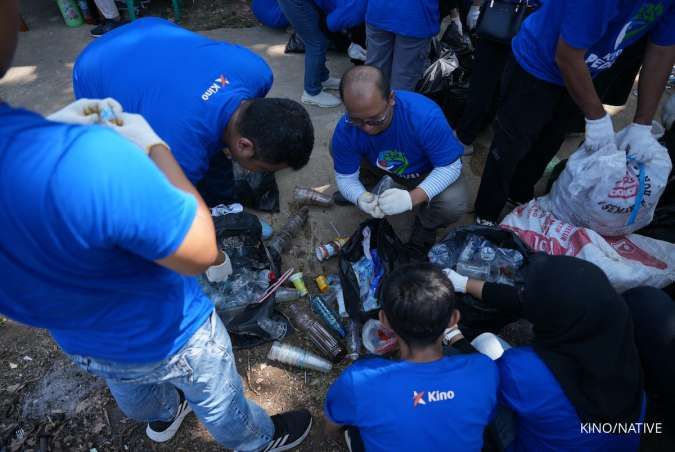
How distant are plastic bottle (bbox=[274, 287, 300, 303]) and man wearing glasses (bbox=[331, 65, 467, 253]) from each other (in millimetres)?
692

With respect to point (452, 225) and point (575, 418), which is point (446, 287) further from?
point (452, 225)

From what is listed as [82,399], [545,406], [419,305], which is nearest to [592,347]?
[545,406]

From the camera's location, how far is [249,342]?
254 cm

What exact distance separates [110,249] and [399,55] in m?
3.02

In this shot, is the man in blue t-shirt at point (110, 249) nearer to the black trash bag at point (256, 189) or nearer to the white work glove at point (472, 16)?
the black trash bag at point (256, 189)

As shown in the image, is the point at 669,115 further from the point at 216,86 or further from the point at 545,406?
the point at 216,86

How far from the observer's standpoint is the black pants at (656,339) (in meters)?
1.91

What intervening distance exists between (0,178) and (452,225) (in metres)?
2.87

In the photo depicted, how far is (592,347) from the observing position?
1650 millimetres

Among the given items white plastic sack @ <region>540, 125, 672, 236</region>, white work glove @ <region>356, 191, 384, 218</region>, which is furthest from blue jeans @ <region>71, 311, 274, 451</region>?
white plastic sack @ <region>540, 125, 672, 236</region>

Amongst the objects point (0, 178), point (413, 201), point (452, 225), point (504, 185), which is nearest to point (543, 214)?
point (504, 185)

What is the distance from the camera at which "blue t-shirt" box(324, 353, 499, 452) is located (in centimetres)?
156

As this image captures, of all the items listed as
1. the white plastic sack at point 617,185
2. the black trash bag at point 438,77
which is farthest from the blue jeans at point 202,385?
the black trash bag at point 438,77

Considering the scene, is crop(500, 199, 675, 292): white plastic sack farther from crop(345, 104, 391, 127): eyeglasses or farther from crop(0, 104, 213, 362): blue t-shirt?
crop(0, 104, 213, 362): blue t-shirt
